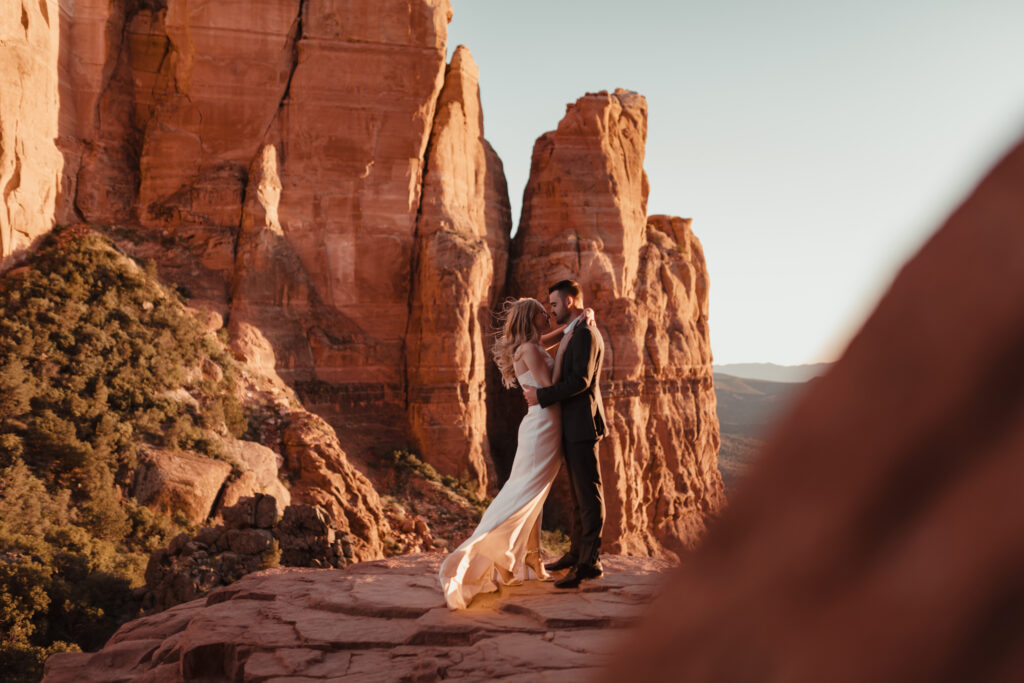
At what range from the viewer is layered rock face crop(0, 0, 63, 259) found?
1389 cm

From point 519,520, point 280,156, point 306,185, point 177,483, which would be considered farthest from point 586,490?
point 280,156

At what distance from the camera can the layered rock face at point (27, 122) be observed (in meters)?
Result: 13.9

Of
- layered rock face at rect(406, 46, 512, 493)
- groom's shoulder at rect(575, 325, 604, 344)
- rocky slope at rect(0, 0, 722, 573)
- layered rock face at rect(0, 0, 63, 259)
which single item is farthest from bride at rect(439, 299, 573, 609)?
layered rock face at rect(406, 46, 512, 493)

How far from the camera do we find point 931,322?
1.72 feet

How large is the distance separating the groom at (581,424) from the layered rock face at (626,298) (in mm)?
17602

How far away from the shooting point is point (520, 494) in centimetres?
498

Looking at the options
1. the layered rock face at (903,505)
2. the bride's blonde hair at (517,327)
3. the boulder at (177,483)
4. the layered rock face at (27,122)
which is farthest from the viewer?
the layered rock face at (27,122)

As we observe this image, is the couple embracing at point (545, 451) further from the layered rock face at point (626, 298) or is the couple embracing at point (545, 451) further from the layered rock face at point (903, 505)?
the layered rock face at point (626, 298)

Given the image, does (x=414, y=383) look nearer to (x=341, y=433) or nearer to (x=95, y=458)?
(x=341, y=433)

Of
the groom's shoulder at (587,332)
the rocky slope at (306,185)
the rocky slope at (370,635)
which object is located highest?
the rocky slope at (306,185)

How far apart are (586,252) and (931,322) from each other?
76.0 feet

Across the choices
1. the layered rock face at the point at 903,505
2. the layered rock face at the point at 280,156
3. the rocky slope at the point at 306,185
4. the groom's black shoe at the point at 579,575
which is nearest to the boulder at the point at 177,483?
the rocky slope at the point at 306,185

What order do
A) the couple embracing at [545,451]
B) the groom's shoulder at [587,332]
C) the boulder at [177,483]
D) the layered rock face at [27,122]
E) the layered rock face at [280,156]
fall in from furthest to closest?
the layered rock face at [280,156] < the layered rock face at [27,122] < the boulder at [177,483] < the groom's shoulder at [587,332] < the couple embracing at [545,451]

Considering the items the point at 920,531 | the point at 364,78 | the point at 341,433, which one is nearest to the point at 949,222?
the point at 920,531
